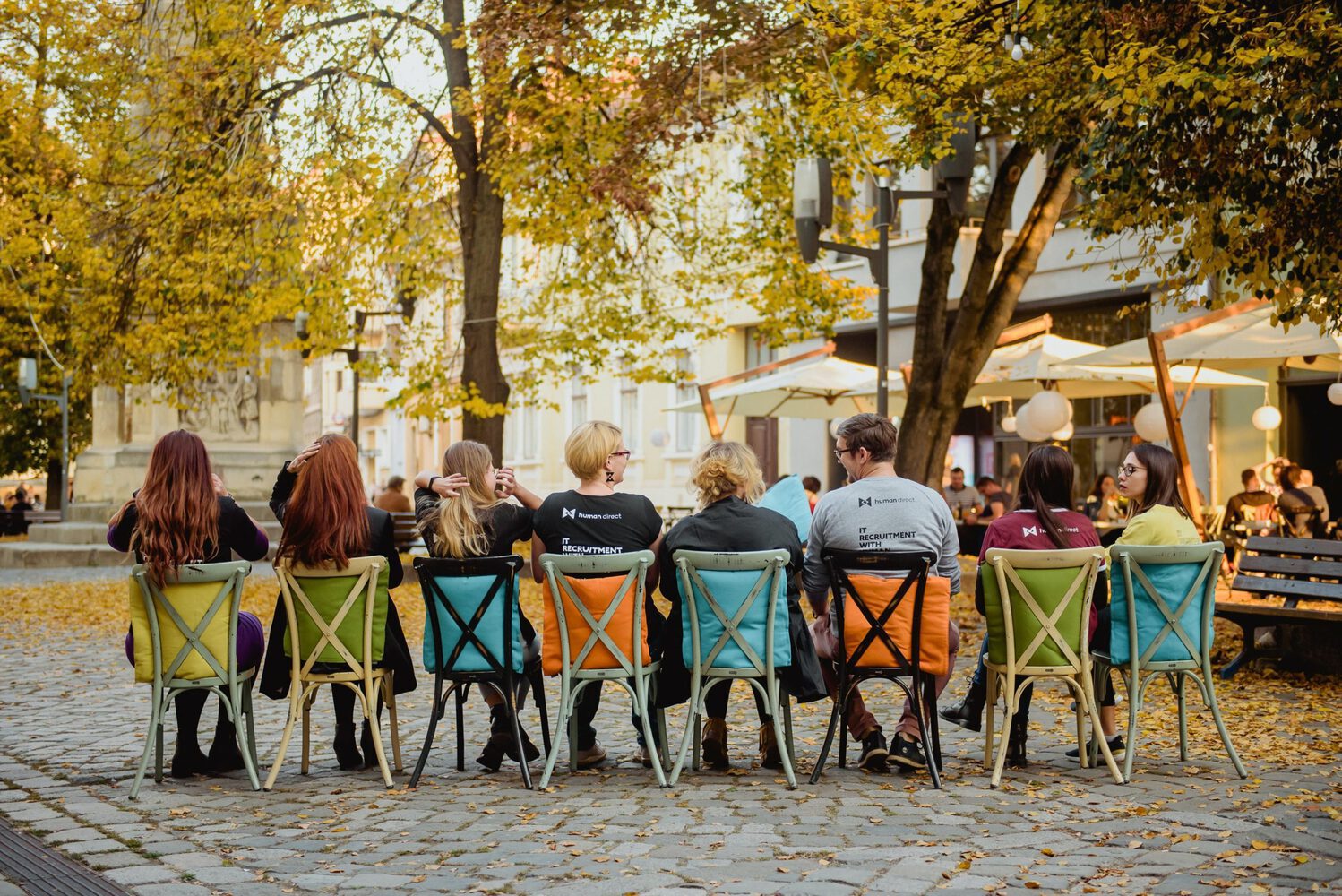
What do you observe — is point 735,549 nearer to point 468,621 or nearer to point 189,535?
point 468,621

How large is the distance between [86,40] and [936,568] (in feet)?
58.0

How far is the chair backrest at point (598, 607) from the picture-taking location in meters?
6.91

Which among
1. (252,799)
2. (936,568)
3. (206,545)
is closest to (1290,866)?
(936,568)

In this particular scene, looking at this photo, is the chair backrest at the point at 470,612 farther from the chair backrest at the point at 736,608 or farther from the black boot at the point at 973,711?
the black boot at the point at 973,711

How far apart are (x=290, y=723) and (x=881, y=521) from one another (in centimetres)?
268

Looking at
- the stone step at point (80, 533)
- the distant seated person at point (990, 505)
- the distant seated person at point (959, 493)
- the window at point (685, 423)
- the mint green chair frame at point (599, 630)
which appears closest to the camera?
the mint green chair frame at point (599, 630)

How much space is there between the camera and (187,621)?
22.8 ft

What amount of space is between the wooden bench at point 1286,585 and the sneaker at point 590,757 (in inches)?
180

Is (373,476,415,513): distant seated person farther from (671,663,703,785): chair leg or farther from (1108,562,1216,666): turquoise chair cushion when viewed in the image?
(1108,562,1216,666): turquoise chair cushion

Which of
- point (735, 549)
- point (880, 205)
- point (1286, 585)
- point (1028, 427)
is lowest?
point (1286, 585)

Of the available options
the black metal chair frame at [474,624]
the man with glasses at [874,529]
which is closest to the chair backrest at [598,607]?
the black metal chair frame at [474,624]

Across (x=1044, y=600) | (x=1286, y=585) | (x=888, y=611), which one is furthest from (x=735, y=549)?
(x=1286, y=585)

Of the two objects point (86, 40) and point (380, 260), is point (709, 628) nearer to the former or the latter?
point (380, 260)

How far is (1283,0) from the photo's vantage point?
31.4 feet
